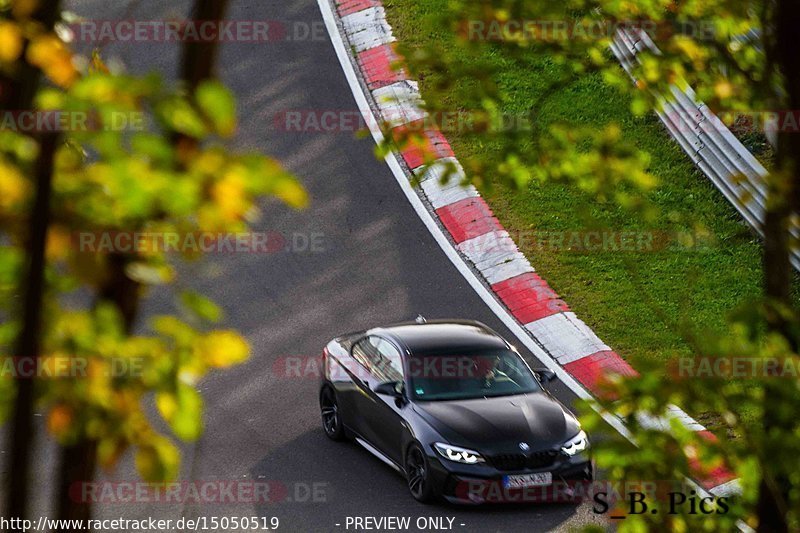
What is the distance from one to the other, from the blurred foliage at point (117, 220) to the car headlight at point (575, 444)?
25.3 feet

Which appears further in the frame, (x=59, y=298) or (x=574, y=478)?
(x=574, y=478)

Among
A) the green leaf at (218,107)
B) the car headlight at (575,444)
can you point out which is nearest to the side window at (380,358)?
the car headlight at (575,444)

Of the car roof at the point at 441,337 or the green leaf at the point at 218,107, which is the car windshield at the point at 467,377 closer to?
the car roof at the point at 441,337

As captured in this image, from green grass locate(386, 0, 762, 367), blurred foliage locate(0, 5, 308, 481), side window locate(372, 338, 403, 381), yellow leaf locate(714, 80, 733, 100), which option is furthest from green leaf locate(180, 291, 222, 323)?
green grass locate(386, 0, 762, 367)

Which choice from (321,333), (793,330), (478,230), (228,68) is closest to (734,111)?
(793,330)

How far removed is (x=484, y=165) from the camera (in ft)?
19.8

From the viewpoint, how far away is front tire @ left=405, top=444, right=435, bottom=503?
977 centimetres

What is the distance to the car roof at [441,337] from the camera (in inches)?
418

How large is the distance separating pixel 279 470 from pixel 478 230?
16.5 feet

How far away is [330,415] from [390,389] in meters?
1.00

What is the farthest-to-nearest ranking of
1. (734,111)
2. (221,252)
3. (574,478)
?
(221,252) < (574,478) < (734,111)

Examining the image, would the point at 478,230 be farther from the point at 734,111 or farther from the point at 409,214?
the point at 734,111

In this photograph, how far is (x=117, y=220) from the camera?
93.3 inches

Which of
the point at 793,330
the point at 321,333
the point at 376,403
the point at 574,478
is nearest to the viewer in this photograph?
the point at 793,330
